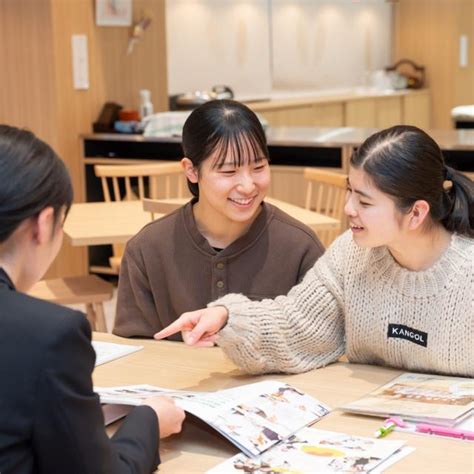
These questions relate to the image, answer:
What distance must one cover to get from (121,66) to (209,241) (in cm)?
380

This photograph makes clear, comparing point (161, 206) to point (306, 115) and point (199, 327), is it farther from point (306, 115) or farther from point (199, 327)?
point (306, 115)

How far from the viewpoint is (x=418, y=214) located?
6.30 feet

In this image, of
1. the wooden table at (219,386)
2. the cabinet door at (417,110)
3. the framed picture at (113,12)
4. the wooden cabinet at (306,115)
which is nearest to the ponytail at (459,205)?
the wooden table at (219,386)

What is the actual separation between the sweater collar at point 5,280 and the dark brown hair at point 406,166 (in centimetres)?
85

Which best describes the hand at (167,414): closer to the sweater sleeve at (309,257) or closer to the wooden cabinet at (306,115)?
the sweater sleeve at (309,257)

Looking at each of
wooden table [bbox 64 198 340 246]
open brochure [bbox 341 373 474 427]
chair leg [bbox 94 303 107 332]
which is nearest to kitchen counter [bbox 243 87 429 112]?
wooden table [bbox 64 198 340 246]

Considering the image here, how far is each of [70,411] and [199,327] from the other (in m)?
0.71

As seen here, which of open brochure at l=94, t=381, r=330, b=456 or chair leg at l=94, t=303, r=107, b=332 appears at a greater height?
open brochure at l=94, t=381, r=330, b=456

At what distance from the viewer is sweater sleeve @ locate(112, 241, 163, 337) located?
2398mm

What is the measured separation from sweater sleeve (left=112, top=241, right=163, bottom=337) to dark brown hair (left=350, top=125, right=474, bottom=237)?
699mm

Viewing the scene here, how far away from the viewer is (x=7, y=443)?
1232 mm

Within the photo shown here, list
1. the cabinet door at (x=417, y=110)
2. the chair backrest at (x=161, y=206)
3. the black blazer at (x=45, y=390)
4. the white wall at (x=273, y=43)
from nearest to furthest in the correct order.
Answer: the black blazer at (x=45, y=390), the chair backrest at (x=161, y=206), the white wall at (x=273, y=43), the cabinet door at (x=417, y=110)

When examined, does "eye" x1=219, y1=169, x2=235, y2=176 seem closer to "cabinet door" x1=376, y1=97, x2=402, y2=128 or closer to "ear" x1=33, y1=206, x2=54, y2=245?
"ear" x1=33, y1=206, x2=54, y2=245

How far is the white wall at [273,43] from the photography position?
730 cm
